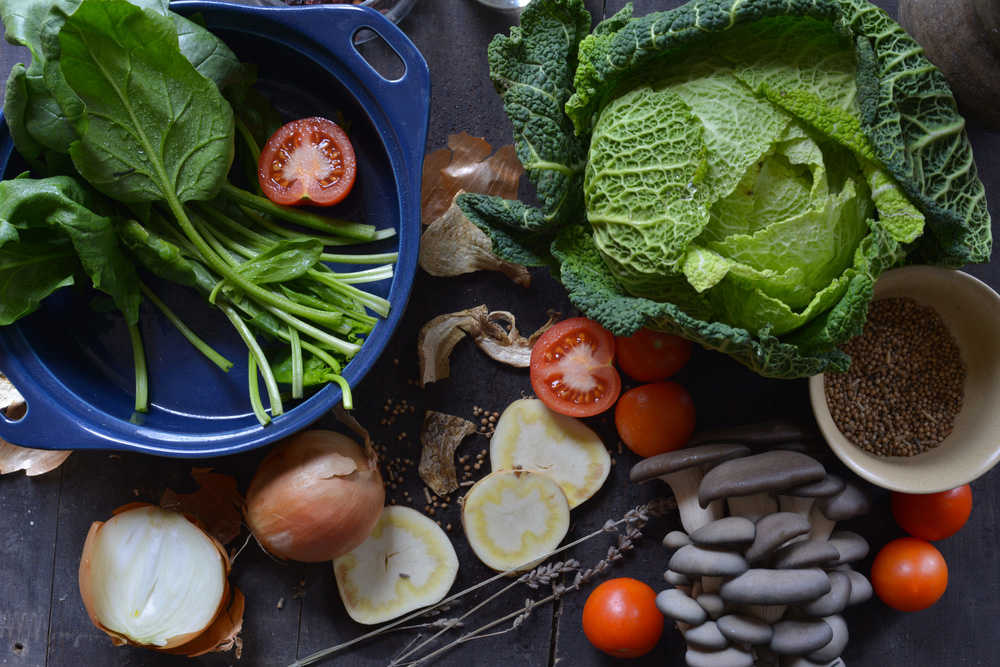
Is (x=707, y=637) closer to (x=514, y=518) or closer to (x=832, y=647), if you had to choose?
(x=832, y=647)

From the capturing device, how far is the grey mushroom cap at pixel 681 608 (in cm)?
141

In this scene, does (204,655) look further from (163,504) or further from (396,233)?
(396,233)

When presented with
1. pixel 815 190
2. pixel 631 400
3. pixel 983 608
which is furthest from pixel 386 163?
pixel 983 608

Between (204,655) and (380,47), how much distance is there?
1413 millimetres

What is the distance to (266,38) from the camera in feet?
4.76

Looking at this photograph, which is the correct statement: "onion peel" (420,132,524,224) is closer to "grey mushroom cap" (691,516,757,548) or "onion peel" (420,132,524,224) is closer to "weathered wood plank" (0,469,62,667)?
"grey mushroom cap" (691,516,757,548)

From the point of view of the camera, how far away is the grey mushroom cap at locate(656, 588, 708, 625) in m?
1.41

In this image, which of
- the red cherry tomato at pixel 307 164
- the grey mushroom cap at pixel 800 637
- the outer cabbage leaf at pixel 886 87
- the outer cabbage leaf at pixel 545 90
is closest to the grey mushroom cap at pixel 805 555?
the grey mushroom cap at pixel 800 637

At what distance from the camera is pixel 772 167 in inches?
48.9

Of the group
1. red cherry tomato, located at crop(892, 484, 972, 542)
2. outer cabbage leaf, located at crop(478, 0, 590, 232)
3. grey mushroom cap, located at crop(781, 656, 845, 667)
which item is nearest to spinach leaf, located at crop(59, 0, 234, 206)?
outer cabbage leaf, located at crop(478, 0, 590, 232)

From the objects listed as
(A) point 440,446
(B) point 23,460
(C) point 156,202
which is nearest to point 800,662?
(A) point 440,446

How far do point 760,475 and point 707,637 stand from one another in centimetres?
33

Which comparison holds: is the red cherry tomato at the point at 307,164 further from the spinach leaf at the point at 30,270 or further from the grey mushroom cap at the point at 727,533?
the grey mushroom cap at the point at 727,533

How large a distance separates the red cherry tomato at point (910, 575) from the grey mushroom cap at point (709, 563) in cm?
36
